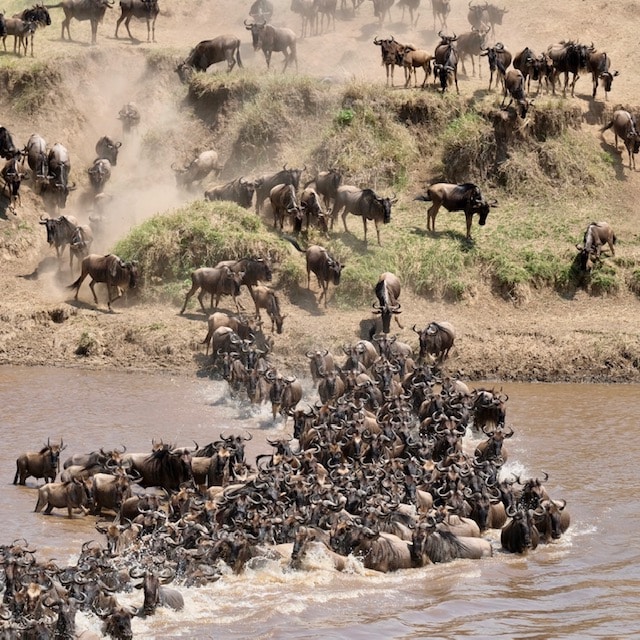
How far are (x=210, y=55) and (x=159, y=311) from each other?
427 inches

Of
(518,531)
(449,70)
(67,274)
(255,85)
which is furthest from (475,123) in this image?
(518,531)

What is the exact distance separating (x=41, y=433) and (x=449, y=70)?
55.7ft

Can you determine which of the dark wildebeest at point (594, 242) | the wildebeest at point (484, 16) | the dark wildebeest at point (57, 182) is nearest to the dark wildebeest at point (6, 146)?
the dark wildebeest at point (57, 182)

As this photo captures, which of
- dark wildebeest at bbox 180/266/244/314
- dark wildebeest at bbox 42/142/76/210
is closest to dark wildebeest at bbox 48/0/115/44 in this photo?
dark wildebeest at bbox 42/142/76/210

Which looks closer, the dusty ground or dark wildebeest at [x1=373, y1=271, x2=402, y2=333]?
the dusty ground

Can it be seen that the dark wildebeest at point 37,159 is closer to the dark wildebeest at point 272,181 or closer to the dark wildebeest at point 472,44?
the dark wildebeest at point 272,181

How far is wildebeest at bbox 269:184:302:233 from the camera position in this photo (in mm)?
28547

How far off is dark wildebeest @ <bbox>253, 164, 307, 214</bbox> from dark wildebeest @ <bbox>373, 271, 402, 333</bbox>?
4221 millimetres

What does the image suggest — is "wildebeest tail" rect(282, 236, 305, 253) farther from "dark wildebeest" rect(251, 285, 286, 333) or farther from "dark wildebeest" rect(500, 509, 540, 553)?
"dark wildebeest" rect(500, 509, 540, 553)

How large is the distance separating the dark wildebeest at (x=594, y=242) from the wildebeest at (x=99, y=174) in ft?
37.9

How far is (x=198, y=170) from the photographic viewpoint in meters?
31.6

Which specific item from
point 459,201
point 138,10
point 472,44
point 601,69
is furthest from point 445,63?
point 138,10

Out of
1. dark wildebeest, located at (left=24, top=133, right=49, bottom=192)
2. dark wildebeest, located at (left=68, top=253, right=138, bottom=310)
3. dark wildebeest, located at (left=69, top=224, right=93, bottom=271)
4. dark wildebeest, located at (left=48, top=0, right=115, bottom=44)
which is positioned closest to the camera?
dark wildebeest, located at (left=68, top=253, right=138, bottom=310)

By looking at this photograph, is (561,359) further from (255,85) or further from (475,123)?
(255,85)
